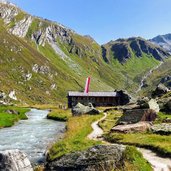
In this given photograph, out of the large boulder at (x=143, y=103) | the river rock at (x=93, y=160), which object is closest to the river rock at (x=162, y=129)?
the large boulder at (x=143, y=103)

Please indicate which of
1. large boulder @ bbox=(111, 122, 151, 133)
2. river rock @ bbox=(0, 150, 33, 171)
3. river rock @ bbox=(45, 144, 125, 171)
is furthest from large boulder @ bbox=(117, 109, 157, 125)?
river rock @ bbox=(0, 150, 33, 171)

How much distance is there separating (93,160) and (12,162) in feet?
17.2

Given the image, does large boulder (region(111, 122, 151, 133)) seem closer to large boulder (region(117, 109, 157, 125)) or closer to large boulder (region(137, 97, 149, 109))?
large boulder (region(117, 109, 157, 125))

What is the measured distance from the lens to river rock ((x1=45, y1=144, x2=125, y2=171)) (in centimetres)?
2227

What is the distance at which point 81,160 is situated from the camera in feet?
76.8

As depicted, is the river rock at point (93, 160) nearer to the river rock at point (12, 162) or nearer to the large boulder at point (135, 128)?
the river rock at point (12, 162)

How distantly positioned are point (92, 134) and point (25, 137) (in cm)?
1085

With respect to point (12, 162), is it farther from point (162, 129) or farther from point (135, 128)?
point (135, 128)

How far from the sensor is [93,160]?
22969 millimetres

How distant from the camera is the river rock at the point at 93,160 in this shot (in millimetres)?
22266

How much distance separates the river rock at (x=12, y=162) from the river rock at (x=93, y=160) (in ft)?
10.9

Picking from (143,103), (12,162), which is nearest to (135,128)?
(143,103)

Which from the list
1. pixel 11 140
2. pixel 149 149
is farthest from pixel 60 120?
pixel 149 149

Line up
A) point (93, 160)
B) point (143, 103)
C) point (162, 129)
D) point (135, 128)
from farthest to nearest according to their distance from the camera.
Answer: point (143, 103), point (135, 128), point (162, 129), point (93, 160)
